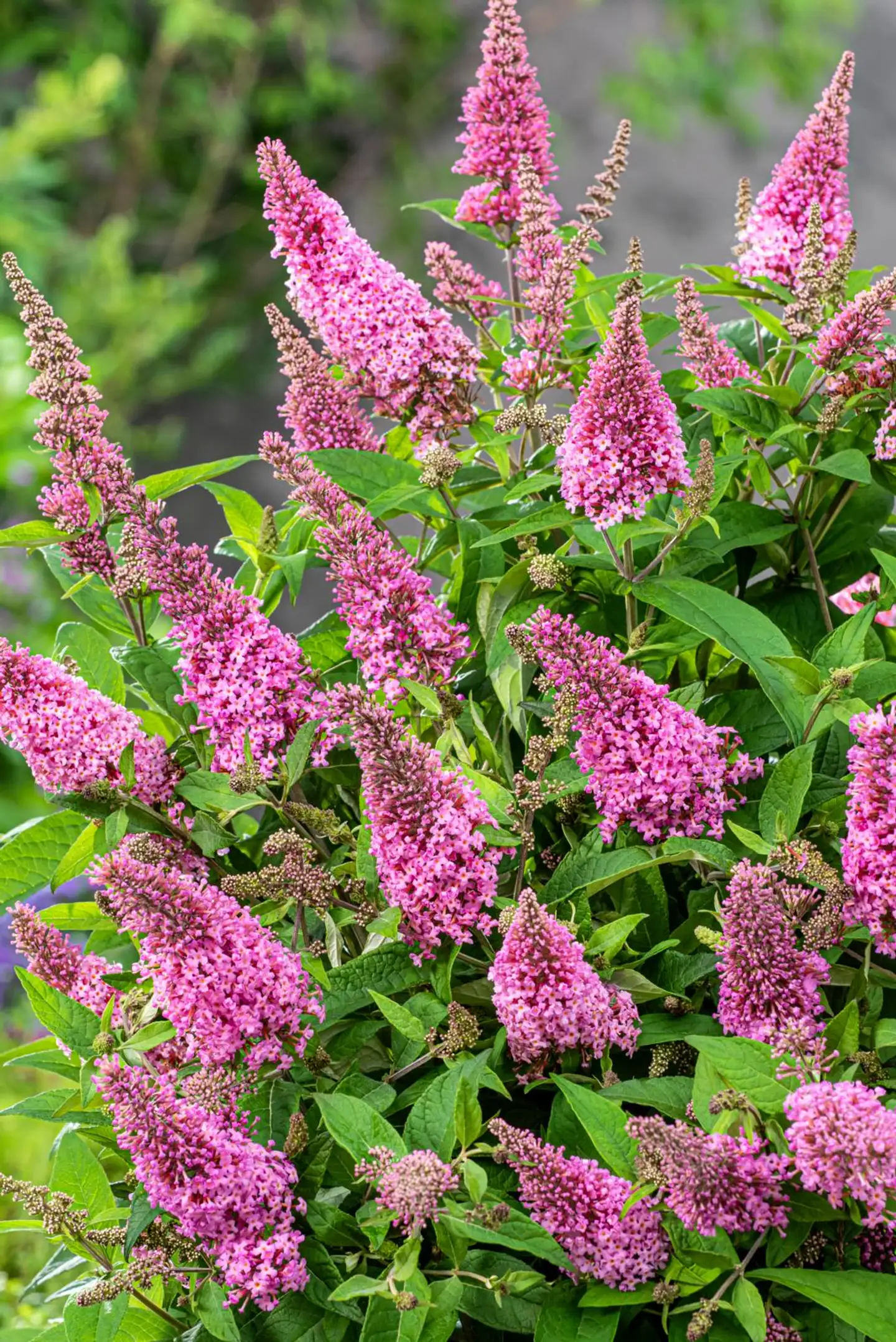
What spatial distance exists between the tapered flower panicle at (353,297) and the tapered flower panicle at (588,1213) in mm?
439

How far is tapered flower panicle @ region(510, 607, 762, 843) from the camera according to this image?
0.64m

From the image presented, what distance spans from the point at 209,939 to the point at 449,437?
1.24ft

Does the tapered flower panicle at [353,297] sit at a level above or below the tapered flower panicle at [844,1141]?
above

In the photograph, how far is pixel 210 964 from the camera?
0.62m

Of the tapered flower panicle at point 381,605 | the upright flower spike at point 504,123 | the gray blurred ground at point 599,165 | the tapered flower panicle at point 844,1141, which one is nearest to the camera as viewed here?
the tapered flower panicle at point 844,1141

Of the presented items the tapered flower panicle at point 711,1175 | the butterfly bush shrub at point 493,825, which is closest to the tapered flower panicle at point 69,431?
the butterfly bush shrub at point 493,825

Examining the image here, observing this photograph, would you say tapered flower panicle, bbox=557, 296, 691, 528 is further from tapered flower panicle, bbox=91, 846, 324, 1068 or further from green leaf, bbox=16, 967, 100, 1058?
green leaf, bbox=16, 967, 100, 1058

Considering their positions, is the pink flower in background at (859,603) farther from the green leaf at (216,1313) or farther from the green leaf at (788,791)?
the green leaf at (216,1313)

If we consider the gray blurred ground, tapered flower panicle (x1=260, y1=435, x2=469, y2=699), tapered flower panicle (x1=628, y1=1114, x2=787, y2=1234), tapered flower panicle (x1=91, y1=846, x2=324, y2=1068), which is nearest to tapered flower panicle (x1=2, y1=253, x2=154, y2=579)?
tapered flower panicle (x1=260, y1=435, x2=469, y2=699)

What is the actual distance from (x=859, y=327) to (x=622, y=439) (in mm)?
179

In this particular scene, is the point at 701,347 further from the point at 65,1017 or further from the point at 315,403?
the point at 65,1017

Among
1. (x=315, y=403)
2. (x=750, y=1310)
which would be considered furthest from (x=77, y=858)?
Answer: (x=750, y=1310)

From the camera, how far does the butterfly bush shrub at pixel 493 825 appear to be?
591 millimetres

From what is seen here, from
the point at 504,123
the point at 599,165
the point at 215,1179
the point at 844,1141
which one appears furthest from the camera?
the point at 599,165
